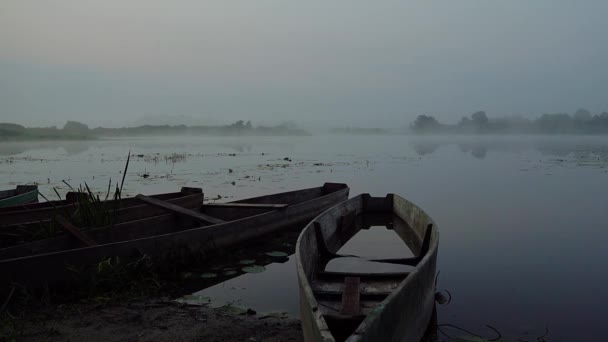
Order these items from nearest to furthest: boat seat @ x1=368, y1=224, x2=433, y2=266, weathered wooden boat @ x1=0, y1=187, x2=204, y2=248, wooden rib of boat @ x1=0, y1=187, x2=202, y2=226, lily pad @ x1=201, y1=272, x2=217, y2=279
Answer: weathered wooden boat @ x1=0, y1=187, x2=204, y2=248 < boat seat @ x1=368, y1=224, x2=433, y2=266 < lily pad @ x1=201, y1=272, x2=217, y2=279 < wooden rib of boat @ x1=0, y1=187, x2=202, y2=226

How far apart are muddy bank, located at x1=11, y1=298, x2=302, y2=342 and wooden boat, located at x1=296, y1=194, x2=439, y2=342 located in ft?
2.02

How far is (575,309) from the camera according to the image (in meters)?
5.12

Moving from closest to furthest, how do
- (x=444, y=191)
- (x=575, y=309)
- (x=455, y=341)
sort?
1. (x=455, y=341)
2. (x=575, y=309)
3. (x=444, y=191)

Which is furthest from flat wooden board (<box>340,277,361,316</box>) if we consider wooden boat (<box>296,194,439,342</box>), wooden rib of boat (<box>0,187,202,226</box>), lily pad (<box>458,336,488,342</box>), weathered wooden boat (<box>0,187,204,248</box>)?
wooden rib of boat (<box>0,187,202,226</box>)

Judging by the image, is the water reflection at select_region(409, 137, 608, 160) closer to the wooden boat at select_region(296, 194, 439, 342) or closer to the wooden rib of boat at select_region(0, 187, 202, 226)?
the wooden boat at select_region(296, 194, 439, 342)

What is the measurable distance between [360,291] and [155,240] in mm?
2714

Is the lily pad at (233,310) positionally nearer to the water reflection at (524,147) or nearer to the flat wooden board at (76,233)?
the flat wooden board at (76,233)

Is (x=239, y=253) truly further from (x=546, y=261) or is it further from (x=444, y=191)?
(x=444, y=191)

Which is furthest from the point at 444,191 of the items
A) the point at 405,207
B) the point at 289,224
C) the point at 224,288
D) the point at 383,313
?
the point at 383,313

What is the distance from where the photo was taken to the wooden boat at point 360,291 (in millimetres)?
2615

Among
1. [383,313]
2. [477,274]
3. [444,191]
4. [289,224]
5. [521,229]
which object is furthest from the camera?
[444,191]

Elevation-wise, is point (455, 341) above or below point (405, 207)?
below

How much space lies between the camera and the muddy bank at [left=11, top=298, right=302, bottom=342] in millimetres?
3906

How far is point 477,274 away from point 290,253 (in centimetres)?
283
